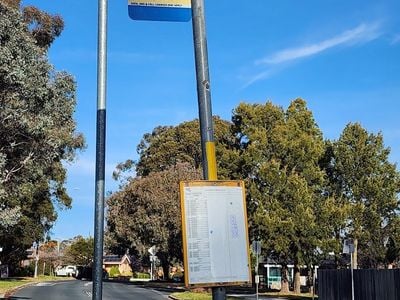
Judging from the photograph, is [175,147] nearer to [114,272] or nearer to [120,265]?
[114,272]

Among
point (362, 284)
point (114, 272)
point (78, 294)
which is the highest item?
point (362, 284)

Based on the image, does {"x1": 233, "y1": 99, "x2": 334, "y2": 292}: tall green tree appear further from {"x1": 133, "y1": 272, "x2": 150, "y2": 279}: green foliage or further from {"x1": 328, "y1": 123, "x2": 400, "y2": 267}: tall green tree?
{"x1": 133, "y1": 272, "x2": 150, "y2": 279}: green foliage

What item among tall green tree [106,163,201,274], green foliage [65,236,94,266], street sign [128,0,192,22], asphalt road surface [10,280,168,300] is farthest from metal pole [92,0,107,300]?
green foliage [65,236,94,266]

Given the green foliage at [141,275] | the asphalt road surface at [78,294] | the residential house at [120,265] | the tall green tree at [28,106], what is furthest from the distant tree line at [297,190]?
the residential house at [120,265]

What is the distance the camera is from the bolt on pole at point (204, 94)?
4.29 m

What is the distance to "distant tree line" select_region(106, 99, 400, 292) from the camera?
41375mm

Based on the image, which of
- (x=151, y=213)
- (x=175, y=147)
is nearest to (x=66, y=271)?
(x=175, y=147)

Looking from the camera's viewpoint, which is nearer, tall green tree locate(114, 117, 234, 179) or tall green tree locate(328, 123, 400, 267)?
tall green tree locate(328, 123, 400, 267)

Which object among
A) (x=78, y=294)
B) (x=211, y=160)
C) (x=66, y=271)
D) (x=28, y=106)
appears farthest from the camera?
(x=66, y=271)

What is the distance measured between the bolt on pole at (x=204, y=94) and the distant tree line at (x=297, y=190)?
36768 millimetres

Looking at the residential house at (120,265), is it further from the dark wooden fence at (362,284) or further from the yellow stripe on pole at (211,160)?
the yellow stripe on pole at (211,160)

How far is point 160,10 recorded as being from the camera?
482 cm

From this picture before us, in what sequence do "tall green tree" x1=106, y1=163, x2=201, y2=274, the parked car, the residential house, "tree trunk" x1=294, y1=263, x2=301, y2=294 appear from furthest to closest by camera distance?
the residential house, the parked car, "tall green tree" x1=106, y1=163, x2=201, y2=274, "tree trunk" x1=294, y1=263, x2=301, y2=294

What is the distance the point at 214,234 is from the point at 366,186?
43.0 meters
